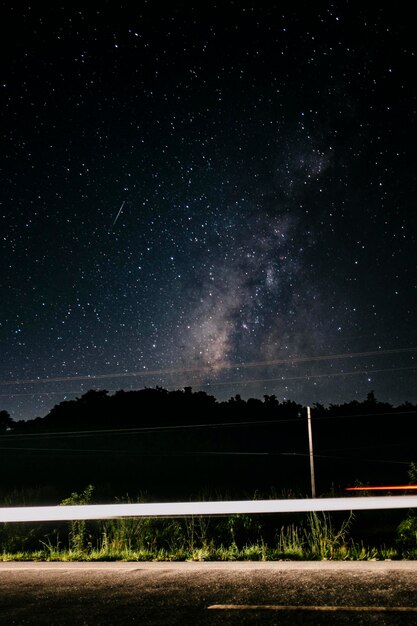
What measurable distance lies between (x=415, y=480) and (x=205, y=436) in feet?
125

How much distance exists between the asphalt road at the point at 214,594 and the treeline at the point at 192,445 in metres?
27.6

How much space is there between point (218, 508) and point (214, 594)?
2072mm

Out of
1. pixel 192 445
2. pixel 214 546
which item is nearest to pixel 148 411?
pixel 192 445

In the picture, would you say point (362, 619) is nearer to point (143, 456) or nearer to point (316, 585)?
point (316, 585)

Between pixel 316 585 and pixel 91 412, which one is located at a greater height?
pixel 91 412

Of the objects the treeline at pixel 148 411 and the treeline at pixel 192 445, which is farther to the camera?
the treeline at pixel 148 411

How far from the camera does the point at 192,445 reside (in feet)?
153

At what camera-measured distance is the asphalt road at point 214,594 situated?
13.9 feet

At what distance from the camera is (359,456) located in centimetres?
4316

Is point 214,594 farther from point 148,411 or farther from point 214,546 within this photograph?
point 148,411

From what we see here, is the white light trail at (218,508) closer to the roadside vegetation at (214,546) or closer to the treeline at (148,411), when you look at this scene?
the roadside vegetation at (214,546)

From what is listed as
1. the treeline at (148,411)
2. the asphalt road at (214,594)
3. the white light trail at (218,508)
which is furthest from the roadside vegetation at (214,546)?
the treeline at (148,411)

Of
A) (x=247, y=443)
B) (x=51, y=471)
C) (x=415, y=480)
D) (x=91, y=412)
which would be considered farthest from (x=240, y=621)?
(x=91, y=412)

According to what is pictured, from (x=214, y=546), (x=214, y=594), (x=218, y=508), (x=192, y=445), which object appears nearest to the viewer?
(x=214, y=594)
